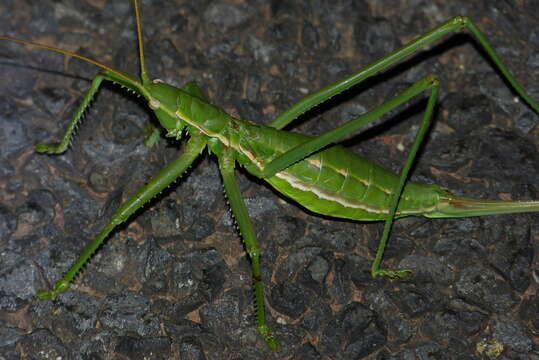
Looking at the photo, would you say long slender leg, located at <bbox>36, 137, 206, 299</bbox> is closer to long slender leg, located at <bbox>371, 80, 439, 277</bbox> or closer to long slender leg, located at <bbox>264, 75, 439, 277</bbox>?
long slender leg, located at <bbox>264, 75, 439, 277</bbox>

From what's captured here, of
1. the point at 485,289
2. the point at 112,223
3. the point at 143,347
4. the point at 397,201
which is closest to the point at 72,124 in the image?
the point at 112,223

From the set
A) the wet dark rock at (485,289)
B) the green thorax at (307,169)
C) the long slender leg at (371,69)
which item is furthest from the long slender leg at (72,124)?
the wet dark rock at (485,289)

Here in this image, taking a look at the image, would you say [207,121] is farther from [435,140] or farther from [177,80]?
[435,140]

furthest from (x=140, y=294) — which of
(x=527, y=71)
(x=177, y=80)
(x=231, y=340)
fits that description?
(x=527, y=71)

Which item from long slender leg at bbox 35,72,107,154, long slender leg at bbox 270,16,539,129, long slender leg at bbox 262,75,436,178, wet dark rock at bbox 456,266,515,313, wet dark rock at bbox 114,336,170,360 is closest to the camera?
wet dark rock at bbox 114,336,170,360

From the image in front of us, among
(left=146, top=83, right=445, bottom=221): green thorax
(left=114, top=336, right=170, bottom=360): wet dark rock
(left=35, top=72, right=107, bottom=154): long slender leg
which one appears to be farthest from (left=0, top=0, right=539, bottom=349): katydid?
(left=114, top=336, right=170, bottom=360): wet dark rock

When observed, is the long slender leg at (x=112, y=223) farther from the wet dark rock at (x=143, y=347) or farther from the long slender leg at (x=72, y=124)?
the long slender leg at (x=72, y=124)

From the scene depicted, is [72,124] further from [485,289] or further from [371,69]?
[485,289]
